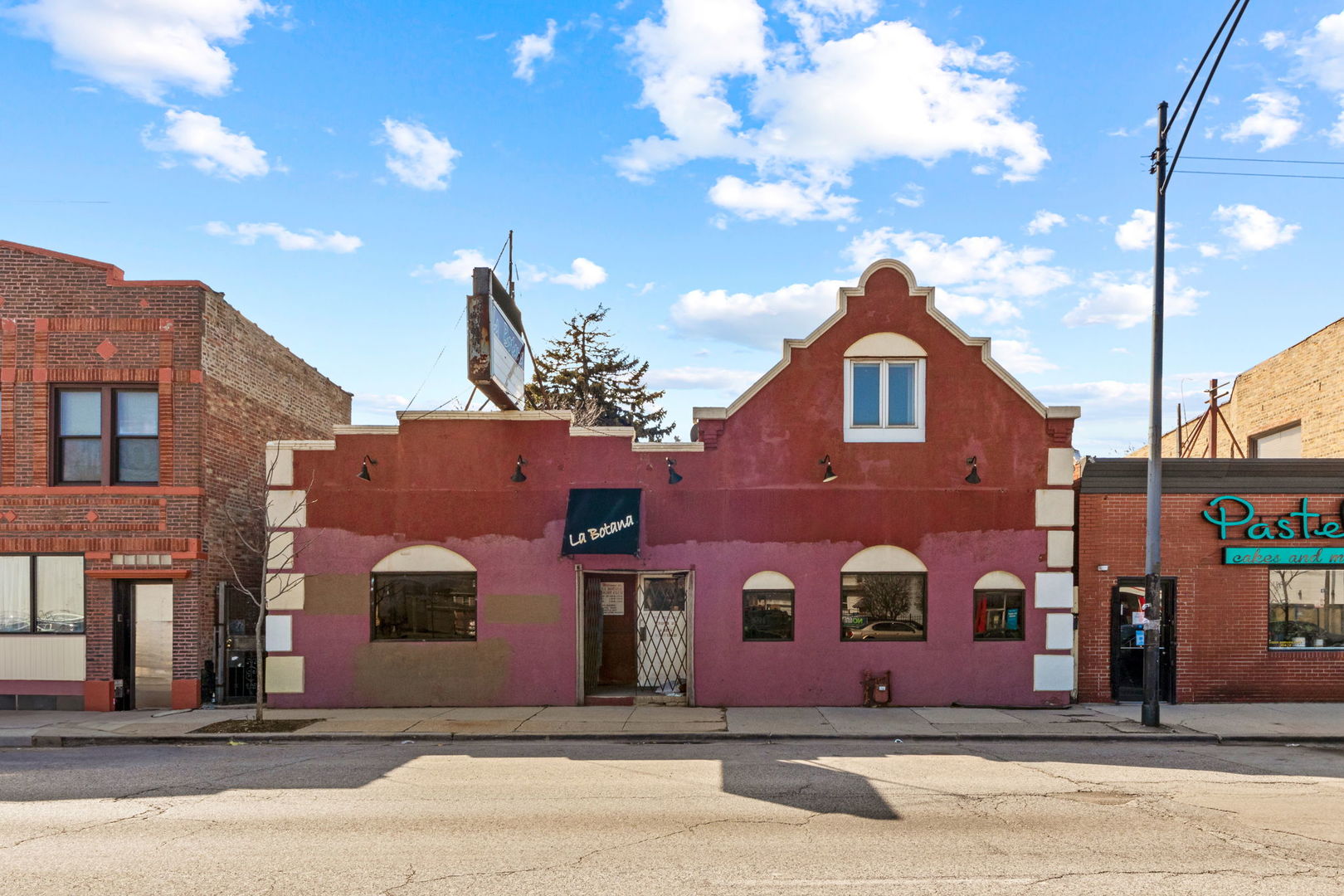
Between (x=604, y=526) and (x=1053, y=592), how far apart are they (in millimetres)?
7926

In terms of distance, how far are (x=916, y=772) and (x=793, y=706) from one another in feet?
15.8

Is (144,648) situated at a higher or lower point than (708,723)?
higher

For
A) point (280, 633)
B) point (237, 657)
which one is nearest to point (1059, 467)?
point (280, 633)

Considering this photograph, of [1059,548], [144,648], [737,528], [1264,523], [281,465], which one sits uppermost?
[281,465]

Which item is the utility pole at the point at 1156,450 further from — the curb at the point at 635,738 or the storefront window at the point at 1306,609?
the storefront window at the point at 1306,609

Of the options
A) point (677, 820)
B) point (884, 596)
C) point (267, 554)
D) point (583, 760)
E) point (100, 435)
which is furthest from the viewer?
point (100, 435)

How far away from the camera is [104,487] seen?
16047 millimetres

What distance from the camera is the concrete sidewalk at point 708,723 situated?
13406 mm

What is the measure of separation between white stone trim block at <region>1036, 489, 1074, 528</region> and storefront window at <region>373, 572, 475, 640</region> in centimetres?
1007

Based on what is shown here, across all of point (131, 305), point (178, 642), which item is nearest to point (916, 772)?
point (178, 642)

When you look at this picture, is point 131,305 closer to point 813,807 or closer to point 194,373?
point 194,373

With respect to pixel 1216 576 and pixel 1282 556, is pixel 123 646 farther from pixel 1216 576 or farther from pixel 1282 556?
pixel 1282 556

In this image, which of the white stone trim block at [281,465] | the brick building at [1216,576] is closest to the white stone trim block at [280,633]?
the white stone trim block at [281,465]

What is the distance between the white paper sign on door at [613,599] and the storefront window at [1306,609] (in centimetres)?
1164
